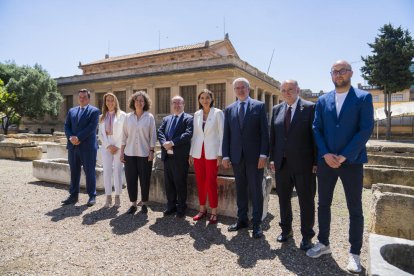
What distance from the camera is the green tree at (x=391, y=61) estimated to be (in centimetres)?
2458

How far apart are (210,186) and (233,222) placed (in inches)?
26.2

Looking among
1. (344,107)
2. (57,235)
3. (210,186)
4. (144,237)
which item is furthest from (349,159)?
(57,235)

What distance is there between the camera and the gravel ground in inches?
109

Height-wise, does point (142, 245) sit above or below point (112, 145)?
below

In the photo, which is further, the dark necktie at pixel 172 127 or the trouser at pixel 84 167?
the trouser at pixel 84 167

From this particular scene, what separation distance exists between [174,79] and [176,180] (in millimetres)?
21633

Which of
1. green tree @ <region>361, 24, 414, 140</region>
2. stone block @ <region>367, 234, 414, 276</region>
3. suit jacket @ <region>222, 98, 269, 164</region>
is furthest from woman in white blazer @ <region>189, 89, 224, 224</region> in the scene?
green tree @ <region>361, 24, 414, 140</region>

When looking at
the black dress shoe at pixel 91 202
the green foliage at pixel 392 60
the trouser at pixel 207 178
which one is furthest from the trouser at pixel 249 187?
the green foliage at pixel 392 60

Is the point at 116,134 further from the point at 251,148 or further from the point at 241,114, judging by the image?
the point at 251,148

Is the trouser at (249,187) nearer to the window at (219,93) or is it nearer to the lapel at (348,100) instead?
the lapel at (348,100)

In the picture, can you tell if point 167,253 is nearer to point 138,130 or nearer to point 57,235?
point 57,235

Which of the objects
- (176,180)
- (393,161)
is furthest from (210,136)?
(393,161)

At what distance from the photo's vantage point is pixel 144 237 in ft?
11.7

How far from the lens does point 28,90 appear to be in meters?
27.2
